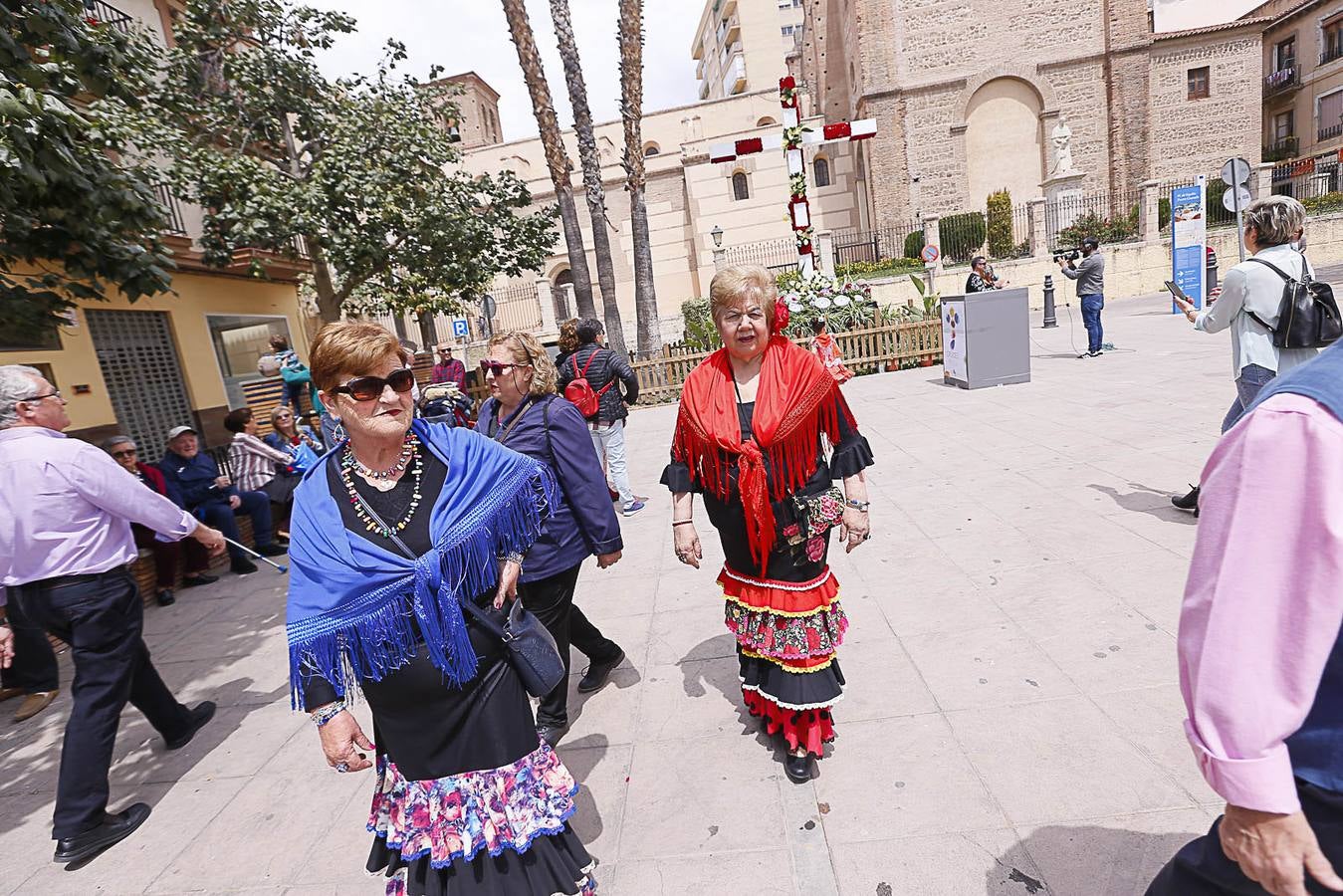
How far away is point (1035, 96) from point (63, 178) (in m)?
34.5

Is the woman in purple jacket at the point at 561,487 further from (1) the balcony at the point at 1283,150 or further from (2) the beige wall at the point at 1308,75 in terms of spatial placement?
(1) the balcony at the point at 1283,150

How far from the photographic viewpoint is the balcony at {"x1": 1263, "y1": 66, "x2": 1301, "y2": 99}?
3391 cm

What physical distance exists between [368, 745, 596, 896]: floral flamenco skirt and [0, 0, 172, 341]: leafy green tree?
145 inches

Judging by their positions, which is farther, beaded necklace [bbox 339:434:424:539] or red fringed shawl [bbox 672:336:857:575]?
red fringed shawl [bbox 672:336:857:575]

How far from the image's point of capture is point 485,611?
6.63 ft

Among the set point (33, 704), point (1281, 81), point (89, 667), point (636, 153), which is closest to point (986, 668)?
point (89, 667)

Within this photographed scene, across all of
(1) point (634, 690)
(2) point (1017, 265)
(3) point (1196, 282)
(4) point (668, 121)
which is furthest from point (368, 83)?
(4) point (668, 121)

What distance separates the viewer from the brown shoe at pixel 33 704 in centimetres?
431

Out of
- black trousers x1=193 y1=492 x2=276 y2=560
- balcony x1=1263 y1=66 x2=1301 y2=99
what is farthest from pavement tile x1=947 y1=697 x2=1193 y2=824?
balcony x1=1263 y1=66 x2=1301 y2=99

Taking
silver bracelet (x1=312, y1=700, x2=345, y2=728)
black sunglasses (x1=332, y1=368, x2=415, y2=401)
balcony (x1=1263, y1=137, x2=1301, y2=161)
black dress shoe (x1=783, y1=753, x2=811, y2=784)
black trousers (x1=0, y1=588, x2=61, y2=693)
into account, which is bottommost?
black dress shoe (x1=783, y1=753, x2=811, y2=784)

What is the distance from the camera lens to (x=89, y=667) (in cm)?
303

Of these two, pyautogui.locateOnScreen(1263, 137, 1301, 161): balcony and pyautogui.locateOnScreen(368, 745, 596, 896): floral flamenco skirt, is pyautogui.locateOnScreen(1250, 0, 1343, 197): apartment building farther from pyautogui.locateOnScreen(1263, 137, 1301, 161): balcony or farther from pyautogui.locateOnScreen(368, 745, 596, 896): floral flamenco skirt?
pyautogui.locateOnScreen(368, 745, 596, 896): floral flamenco skirt

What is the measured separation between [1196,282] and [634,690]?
17315 mm

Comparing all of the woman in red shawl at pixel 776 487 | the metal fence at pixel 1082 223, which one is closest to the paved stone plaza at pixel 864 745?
the woman in red shawl at pixel 776 487
